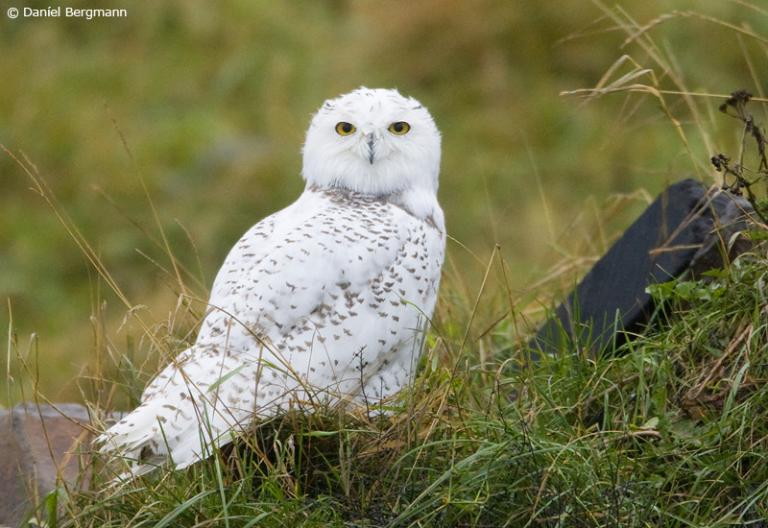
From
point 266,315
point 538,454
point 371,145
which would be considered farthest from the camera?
point 371,145

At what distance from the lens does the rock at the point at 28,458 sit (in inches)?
139

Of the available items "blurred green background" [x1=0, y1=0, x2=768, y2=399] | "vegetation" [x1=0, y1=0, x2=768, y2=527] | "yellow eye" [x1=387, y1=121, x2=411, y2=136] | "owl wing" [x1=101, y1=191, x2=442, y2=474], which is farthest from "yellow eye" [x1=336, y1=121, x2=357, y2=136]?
"blurred green background" [x1=0, y1=0, x2=768, y2=399]

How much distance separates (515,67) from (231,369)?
6138 mm

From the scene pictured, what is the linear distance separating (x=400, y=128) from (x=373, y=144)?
14 centimetres

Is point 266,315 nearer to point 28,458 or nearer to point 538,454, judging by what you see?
point 28,458

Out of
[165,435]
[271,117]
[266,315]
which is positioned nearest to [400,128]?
[266,315]

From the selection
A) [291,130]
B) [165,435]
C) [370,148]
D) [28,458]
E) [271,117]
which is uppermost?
[370,148]

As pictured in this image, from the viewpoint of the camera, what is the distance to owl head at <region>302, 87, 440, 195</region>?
13.6ft

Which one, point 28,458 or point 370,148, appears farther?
point 370,148

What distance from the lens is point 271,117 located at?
915cm

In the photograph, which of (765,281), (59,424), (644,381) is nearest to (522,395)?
(644,381)

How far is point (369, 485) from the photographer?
127 inches

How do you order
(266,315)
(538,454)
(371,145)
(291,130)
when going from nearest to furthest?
(538,454) → (266,315) → (371,145) → (291,130)

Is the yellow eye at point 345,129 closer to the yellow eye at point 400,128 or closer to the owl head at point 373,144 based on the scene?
the owl head at point 373,144
